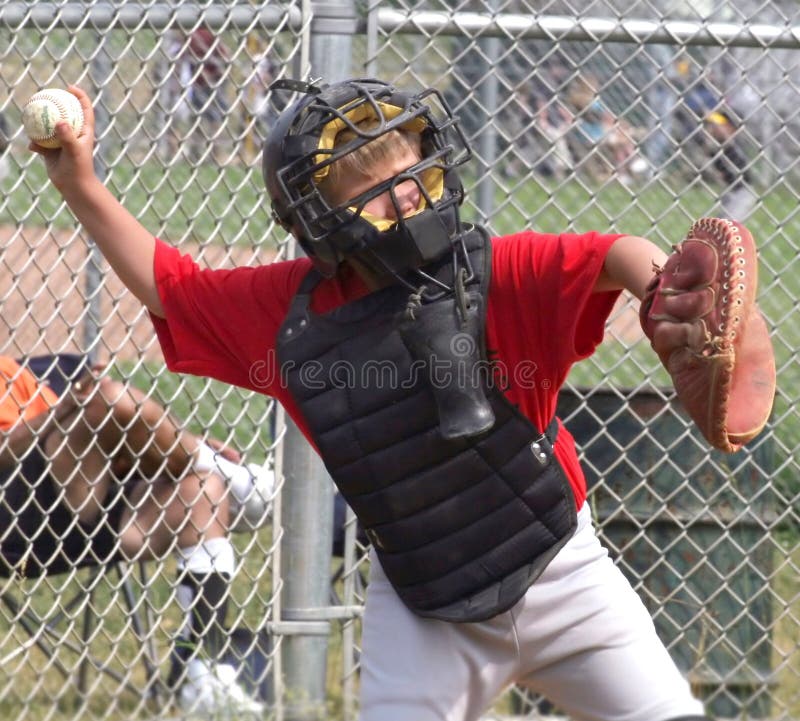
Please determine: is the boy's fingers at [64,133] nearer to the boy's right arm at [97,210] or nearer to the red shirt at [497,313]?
the boy's right arm at [97,210]

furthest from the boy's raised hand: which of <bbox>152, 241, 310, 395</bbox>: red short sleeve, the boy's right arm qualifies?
<bbox>152, 241, 310, 395</bbox>: red short sleeve

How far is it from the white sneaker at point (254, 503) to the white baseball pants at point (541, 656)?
3.69 feet

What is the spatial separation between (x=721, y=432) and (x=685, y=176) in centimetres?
599

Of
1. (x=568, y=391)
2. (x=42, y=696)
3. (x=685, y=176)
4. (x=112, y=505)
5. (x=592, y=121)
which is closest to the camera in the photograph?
(x=112, y=505)

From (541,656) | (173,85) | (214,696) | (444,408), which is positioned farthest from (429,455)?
(173,85)

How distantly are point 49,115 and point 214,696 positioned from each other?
180 centimetres

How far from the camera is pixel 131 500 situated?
373 centimetres

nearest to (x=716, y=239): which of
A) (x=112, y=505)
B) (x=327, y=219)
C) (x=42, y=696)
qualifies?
(x=327, y=219)

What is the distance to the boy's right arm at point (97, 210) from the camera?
2.37 m

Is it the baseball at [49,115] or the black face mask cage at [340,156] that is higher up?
the baseball at [49,115]

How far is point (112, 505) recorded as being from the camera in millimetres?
3406

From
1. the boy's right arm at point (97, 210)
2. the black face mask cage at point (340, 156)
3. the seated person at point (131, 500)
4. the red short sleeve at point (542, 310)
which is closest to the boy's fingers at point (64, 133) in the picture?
the boy's right arm at point (97, 210)

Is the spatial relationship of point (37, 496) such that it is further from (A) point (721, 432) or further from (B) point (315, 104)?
(A) point (721, 432)

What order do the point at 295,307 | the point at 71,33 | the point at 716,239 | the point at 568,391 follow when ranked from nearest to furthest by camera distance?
the point at 716,239 → the point at 295,307 → the point at 71,33 → the point at 568,391
